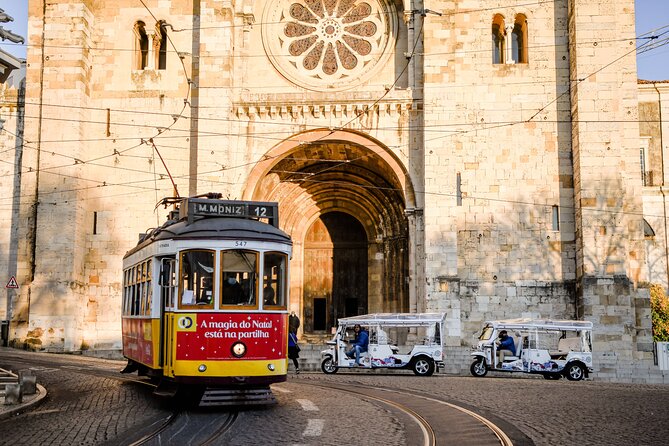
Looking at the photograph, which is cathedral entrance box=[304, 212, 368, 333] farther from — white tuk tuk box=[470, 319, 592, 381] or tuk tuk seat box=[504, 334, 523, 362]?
tuk tuk seat box=[504, 334, 523, 362]

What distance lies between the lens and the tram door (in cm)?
1094

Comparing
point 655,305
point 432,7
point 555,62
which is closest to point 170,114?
point 432,7

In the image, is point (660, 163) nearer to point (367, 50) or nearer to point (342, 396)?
point (367, 50)

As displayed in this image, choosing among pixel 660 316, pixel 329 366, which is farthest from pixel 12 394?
pixel 660 316

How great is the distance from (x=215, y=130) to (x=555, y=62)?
427 inches

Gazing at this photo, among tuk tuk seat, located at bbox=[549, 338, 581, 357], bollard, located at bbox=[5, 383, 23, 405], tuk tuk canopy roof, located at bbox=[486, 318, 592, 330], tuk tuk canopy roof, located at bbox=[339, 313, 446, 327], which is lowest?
bollard, located at bbox=[5, 383, 23, 405]

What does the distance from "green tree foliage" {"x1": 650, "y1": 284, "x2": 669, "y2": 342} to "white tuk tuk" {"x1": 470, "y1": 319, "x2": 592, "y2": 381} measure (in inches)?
445

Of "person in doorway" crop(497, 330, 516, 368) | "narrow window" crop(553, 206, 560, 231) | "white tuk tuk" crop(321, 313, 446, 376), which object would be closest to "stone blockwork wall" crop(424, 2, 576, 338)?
"narrow window" crop(553, 206, 560, 231)

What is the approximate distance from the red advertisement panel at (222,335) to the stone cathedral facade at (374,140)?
1240cm

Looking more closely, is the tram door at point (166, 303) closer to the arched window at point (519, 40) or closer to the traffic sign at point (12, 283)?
the traffic sign at point (12, 283)

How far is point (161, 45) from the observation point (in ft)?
88.6

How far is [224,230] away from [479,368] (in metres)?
10.8

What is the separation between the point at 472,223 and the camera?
2464 centimetres

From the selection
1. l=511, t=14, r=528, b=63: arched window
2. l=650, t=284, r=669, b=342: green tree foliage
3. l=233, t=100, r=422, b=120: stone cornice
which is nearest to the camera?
l=233, t=100, r=422, b=120: stone cornice
